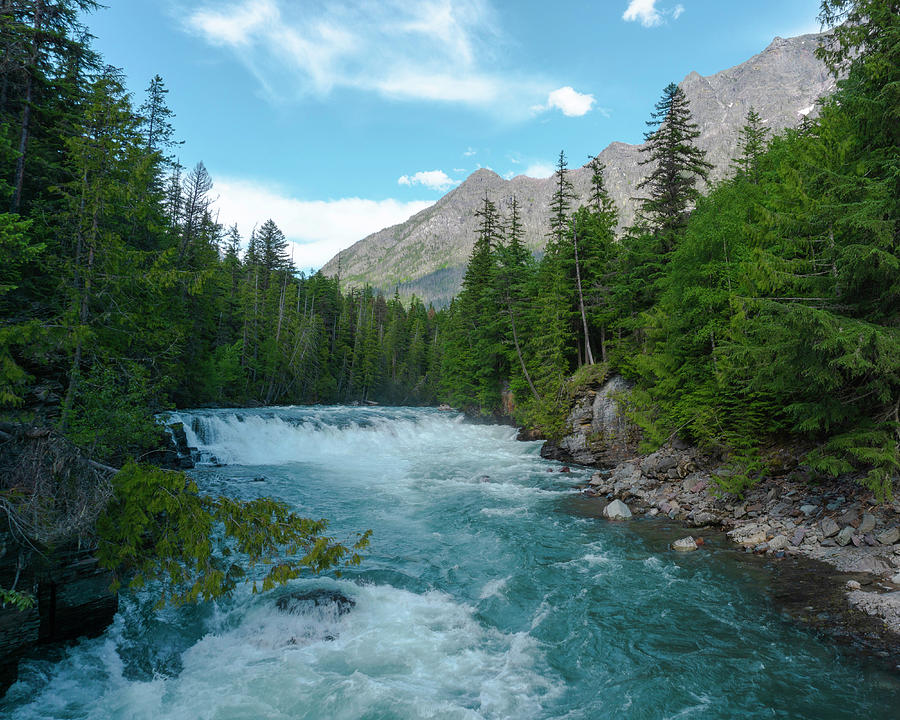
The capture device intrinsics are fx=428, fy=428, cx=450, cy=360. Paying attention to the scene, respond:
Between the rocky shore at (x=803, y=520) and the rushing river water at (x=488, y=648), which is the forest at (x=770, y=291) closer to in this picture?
the rocky shore at (x=803, y=520)

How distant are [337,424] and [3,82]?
21.1 m

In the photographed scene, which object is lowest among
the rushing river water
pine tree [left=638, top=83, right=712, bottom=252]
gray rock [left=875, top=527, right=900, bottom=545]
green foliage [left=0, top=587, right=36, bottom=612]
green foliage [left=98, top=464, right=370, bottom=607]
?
the rushing river water

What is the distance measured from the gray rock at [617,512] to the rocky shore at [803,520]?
0.38 ft

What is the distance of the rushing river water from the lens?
5484 mm

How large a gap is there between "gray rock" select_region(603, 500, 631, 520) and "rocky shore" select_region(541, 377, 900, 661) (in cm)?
12

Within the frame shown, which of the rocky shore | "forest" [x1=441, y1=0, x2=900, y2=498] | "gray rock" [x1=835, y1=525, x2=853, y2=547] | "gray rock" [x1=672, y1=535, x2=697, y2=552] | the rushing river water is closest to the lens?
the rushing river water

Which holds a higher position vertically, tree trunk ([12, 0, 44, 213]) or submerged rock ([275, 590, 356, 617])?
tree trunk ([12, 0, 44, 213])

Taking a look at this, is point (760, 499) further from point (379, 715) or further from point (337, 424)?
point (337, 424)

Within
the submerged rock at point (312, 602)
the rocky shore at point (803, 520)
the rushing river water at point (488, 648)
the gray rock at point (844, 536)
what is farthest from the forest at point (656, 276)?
the submerged rock at point (312, 602)

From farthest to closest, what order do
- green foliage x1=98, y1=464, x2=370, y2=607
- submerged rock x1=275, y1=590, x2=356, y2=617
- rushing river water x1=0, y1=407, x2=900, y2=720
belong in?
submerged rock x1=275, y1=590, x2=356, y2=617 < rushing river water x1=0, y1=407, x2=900, y2=720 < green foliage x1=98, y1=464, x2=370, y2=607

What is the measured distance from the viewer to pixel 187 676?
6.10 m

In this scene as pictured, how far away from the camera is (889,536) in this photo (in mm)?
8055

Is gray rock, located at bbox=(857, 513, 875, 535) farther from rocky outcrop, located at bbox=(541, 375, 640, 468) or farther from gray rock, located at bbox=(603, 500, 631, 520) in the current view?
rocky outcrop, located at bbox=(541, 375, 640, 468)

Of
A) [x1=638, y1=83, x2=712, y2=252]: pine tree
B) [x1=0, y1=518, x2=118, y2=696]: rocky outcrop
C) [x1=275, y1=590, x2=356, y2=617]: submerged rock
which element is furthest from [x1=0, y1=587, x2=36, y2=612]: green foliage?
[x1=638, y1=83, x2=712, y2=252]: pine tree
